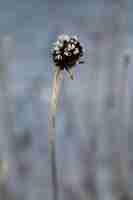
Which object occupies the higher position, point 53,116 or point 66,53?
point 66,53

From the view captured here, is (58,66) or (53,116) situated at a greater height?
(58,66)

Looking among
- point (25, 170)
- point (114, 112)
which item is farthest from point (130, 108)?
point (25, 170)

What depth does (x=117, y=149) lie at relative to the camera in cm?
197

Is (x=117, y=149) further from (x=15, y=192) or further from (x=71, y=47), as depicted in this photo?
(x=71, y=47)

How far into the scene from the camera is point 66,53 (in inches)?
62.3

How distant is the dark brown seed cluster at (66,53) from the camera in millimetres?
1582

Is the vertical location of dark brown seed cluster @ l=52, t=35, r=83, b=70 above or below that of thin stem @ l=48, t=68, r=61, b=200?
above

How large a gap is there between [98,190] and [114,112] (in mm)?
258

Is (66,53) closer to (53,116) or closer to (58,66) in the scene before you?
(58,66)

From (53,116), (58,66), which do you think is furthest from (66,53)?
(53,116)

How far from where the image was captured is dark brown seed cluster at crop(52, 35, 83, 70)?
5.19ft

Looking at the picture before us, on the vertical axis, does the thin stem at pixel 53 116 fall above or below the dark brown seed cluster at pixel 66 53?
below

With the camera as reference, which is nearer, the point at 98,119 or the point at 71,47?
the point at 71,47

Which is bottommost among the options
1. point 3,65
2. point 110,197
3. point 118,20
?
point 110,197
